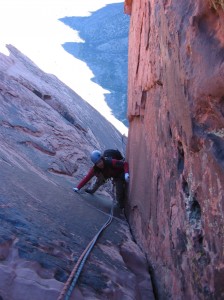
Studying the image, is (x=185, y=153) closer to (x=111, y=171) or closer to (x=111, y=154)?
(x=111, y=171)

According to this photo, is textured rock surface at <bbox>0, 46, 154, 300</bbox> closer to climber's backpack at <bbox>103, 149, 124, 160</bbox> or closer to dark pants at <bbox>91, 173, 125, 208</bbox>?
dark pants at <bbox>91, 173, 125, 208</bbox>

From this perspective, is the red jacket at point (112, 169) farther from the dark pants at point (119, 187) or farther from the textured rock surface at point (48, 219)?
the textured rock surface at point (48, 219)

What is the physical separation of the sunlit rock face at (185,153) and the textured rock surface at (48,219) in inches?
20.6

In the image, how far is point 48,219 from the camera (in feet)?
13.6

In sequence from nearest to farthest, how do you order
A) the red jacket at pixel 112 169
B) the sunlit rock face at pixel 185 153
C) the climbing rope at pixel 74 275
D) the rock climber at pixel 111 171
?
the sunlit rock face at pixel 185 153, the climbing rope at pixel 74 275, the rock climber at pixel 111 171, the red jacket at pixel 112 169

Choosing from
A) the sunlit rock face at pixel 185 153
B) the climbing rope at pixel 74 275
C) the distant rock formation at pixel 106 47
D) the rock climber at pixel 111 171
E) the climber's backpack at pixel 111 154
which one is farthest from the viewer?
the distant rock formation at pixel 106 47

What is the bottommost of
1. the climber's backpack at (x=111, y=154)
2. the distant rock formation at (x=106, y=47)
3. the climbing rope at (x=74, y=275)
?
the climbing rope at (x=74, y=275)

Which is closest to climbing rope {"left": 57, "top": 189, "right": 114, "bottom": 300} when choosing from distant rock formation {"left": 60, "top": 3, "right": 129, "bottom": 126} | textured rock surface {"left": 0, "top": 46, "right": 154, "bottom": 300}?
textured rock surface {"left": 0, "top": 46, "right": 154, "bottom": 300}

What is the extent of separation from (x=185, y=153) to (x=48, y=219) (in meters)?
1.67

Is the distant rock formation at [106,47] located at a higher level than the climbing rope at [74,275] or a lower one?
higher

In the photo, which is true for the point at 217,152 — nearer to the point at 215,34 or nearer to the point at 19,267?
the point at 215,34

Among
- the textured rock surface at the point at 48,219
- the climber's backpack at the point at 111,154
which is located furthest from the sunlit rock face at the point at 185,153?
the climber's backpack at the point at 111,154

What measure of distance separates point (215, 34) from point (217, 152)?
829 mm

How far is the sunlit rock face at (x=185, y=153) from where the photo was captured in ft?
8.98
